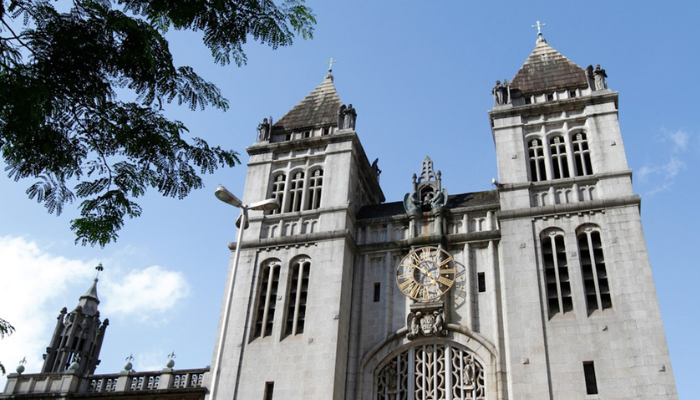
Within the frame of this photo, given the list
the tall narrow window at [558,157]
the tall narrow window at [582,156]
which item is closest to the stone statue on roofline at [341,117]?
the tall narrow window at [558,157]

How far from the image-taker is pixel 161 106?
11.7 metres

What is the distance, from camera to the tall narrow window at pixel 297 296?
30.3m

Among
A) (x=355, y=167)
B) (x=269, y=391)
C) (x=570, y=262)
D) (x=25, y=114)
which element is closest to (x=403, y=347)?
(x=269, y=391)

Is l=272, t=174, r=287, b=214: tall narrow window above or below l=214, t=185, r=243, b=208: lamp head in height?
above

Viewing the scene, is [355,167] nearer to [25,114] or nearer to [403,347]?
[403,347]

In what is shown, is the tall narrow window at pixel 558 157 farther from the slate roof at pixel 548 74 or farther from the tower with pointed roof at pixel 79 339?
the tower with pointed roof at pixel 79 339

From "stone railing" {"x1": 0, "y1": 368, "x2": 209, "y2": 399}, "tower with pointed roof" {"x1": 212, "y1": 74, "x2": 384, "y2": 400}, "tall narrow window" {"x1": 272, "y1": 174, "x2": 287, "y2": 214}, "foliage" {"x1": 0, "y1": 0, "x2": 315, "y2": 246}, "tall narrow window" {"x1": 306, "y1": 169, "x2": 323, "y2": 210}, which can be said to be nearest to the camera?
"foliage" {"x1": 0, "y1": 0, "x2": 315, "y2": 246}

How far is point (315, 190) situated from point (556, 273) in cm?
1266

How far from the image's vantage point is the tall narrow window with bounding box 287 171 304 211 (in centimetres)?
3484

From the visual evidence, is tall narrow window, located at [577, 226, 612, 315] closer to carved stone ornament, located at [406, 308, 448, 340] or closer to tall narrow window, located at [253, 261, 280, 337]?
carved stone ornament, located at [406, 308, 448, 340]

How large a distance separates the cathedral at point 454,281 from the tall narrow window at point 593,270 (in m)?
0.07

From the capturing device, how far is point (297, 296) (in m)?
30.8

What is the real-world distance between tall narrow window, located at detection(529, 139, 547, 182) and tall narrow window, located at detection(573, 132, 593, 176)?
1.51 metres

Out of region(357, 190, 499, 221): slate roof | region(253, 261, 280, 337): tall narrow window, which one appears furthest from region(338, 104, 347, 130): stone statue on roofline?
region(253, 261, 280, 337): tall narrow window
